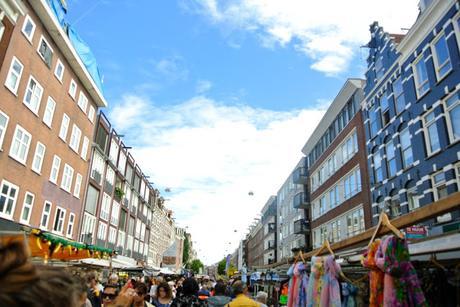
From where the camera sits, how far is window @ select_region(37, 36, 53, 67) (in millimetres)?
22297

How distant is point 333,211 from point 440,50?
1892 centimetres

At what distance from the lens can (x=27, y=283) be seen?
1181 millimetres

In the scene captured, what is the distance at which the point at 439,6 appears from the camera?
17.0m

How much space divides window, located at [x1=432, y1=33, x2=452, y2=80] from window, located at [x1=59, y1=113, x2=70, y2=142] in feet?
77.2

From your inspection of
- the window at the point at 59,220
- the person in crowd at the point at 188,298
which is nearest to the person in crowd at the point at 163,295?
the person in crowd at the point at 188,298

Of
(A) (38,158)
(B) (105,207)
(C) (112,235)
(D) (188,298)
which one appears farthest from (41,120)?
(C) (112,235)

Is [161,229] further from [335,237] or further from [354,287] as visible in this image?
[354,287]

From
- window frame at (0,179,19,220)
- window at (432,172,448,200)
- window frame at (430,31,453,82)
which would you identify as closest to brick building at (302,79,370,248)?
window at (432,172,448,200)

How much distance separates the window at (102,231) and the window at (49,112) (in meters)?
15.6

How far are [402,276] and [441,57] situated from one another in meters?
16.9

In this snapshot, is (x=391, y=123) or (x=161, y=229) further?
(x=161, y=229)

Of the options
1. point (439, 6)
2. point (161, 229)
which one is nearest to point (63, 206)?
point (439, 6)

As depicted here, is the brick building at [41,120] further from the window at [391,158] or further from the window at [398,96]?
the window at [391,158]

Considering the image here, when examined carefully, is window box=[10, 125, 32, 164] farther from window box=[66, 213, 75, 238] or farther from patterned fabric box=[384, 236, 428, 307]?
patterned fabric box=[384, 236, 428, 307]
